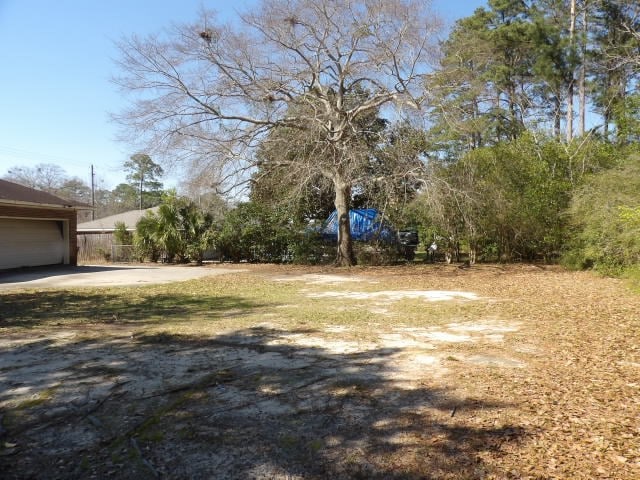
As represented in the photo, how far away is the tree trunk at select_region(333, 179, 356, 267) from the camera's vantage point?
1933 cm

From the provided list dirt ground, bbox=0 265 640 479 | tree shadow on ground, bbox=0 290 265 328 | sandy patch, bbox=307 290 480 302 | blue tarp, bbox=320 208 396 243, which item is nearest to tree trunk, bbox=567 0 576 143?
blue tarp, bbox=320 208 396 243

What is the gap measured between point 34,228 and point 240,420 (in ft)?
62.5

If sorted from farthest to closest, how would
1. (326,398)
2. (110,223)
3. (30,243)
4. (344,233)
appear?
(110,223) → (344,233) → (30,243) → (326,398)

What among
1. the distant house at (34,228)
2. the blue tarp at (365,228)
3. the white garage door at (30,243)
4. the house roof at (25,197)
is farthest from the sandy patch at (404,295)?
the white garage door at (30,243)

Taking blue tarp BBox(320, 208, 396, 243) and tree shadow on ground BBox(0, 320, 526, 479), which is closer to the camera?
tree shadow on ground BBox(0, 320, 526, 479)

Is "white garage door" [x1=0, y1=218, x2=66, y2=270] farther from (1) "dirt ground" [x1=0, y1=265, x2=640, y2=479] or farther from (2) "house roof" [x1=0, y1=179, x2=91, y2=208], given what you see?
(1) "dirt ground" [x1=0, y1=265, x2=640, y2=479]

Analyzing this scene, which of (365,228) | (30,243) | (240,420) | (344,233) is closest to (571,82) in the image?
(365,228)

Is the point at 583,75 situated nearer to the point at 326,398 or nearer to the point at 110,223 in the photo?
the point at 326,398

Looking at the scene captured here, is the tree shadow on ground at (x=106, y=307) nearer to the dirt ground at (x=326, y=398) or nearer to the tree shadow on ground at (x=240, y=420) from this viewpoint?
the dirt ground at (x=326, y=398)

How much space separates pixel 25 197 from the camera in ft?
59.1

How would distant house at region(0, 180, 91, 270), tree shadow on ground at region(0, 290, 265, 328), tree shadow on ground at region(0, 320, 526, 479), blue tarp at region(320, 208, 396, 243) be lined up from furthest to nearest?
blue tarp at region(320, 208, 396, 243), distant house at region(0, 180, 91, 270), tree shadow on ground at region(0, 290, 265, 328), tree shadow on ground at region(0, 320, 526, 479)

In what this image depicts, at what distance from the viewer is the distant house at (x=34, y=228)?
17469 millimetres

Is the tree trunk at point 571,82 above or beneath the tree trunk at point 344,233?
above

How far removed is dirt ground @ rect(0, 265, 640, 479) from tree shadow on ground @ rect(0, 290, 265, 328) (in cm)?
31
